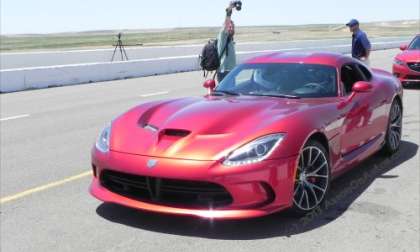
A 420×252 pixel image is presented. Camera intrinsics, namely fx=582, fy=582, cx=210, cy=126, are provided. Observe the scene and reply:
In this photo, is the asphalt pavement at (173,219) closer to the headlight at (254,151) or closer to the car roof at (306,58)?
the headlight at (254,151)

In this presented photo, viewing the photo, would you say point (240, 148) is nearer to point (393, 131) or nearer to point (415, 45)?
point (393, 131)

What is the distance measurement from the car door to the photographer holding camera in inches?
139

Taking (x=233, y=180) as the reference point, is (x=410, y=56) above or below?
below

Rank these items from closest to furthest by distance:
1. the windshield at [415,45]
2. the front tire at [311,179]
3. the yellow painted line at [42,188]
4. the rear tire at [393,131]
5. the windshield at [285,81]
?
the front tire at [311,179], the yellow painted line at [42,188], the windshield at [285,81], the rear tire at [393,131], the windshield at [415,45]

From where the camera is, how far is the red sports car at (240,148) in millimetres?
4172

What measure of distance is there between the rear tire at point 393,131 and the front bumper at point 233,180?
2757 mm

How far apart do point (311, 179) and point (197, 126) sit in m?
1.06

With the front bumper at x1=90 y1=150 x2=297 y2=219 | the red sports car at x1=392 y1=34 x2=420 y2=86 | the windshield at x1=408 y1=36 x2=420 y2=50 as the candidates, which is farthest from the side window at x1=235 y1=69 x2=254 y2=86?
the windshield at x1=408 y1=36 x2=420 y2=50

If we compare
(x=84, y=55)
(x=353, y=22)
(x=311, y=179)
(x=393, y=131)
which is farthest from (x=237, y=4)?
(x=84, y=55)

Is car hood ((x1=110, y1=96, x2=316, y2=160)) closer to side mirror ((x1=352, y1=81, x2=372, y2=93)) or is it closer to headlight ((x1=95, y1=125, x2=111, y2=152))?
headlight ((x1=95, y1=125, x2=111, y2=152))

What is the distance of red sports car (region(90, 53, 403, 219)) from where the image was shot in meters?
4.17

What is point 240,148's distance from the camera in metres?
4.23

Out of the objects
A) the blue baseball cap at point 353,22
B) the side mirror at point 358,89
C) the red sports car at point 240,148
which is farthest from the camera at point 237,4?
the side mirror at point 358,89

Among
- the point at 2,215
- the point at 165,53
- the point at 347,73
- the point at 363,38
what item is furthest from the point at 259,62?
the point at 165,53
